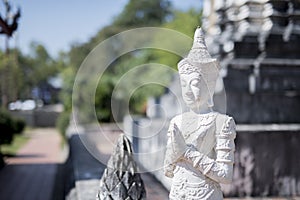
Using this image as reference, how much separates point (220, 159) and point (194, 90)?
0.46 m

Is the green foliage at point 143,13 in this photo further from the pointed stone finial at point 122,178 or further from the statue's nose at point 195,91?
the statue's nose at point 195,91

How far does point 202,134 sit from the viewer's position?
8.26 feet

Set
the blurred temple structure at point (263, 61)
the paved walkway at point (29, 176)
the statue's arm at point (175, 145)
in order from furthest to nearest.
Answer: the paved walkway at point (29, 176)
the blurred temple structure at point (263, 61)
the statue's arm at point (175, 145)

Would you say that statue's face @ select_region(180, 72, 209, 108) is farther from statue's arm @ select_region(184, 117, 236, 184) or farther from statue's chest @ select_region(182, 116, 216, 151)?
statue's arm @ select_region(184, 117, 236, 184)

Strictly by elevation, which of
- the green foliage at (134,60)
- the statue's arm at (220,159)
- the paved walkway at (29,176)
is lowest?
the paved walkway at (29,176)

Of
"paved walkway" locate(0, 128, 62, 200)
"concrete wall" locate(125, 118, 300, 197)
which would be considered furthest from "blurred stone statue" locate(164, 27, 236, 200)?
"paved walkway" locate(0, 128, 62, 200)

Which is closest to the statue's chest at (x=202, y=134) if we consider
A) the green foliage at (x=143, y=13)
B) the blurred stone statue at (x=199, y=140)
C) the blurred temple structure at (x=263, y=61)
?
the blurred stone statue at (x=199, y=140)

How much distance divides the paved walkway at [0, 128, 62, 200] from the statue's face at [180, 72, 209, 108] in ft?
17.7

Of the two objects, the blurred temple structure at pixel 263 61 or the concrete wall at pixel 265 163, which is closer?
the concrete wall at pixel 265 163

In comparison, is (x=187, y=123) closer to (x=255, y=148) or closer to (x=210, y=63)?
(x=210, y=63)

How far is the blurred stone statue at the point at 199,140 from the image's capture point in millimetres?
2445

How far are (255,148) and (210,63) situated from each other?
12.3 ft

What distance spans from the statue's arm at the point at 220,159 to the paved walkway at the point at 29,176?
17.7 ft

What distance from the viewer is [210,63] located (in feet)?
8.34
